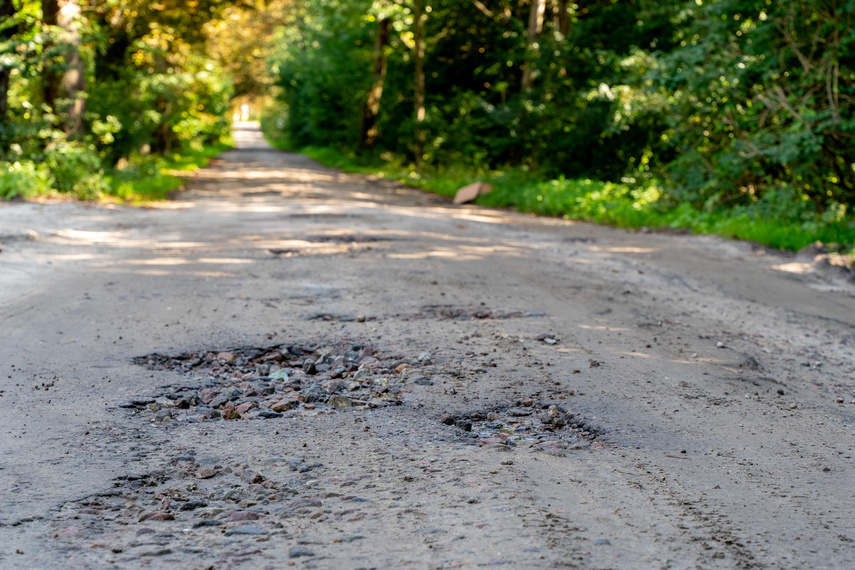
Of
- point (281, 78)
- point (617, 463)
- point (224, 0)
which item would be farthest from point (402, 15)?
point (281, 78)

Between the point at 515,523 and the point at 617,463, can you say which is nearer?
the point at 515,523

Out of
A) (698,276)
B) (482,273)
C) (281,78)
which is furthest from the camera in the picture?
(281,78)

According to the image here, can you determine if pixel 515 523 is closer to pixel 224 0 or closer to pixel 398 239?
pixel 398 239

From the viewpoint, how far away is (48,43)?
48.6ft

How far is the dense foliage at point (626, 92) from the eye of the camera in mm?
11906

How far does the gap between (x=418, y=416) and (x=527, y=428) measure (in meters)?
0.50

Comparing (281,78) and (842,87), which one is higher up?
(281,78)

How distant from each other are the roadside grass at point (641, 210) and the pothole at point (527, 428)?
7.29 meters

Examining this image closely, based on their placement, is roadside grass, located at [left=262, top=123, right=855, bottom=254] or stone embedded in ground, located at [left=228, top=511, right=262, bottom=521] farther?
roadside grass, located at [left=262, top=123, right=855, bottom=254]

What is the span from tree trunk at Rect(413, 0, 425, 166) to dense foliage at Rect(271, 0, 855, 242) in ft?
0.21

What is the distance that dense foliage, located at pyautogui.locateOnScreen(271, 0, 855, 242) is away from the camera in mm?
11906

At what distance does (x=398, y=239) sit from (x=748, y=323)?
4817mm

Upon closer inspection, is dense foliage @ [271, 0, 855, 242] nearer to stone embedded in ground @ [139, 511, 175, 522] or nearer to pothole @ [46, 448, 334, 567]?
pothole @ [46, 448, 334, 567]

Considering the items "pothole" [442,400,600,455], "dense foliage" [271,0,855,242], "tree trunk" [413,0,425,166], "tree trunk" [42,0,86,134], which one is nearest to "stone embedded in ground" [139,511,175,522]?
"pothole" [442,400,600,455]
